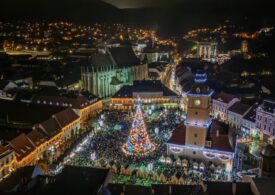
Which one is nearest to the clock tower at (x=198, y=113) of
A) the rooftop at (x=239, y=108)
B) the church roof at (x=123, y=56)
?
the rooftop at (x=239, y=108)

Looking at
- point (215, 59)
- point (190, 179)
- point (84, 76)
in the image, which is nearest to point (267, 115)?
point (190, 179)

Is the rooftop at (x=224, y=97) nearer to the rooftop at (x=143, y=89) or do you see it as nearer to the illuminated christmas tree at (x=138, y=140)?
the rooftop at (x=143, y=89)

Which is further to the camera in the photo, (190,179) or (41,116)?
(41,116)

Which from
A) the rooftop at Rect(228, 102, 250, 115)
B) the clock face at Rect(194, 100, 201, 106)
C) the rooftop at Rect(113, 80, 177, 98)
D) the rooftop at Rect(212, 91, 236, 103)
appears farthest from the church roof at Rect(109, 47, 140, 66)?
the clock face at Rect(194, 100, 201, 106)

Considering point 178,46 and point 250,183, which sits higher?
point 178,46

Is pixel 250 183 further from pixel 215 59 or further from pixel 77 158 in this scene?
pixel 215 59

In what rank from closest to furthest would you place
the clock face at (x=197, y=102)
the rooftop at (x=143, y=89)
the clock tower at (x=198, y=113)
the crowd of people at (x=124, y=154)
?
1. the crowd of people at (x=124, y=154)
2. the clock tower at (x=198, y=113)
3. the clock face at (x=197, y=102)
4. the rooftop at (x=143, y=89)

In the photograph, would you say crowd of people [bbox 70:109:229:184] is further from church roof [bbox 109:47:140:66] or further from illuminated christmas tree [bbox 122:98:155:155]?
church roof [bbox 109:47:140:66]

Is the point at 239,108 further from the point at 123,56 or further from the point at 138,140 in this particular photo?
the point at 123,56
